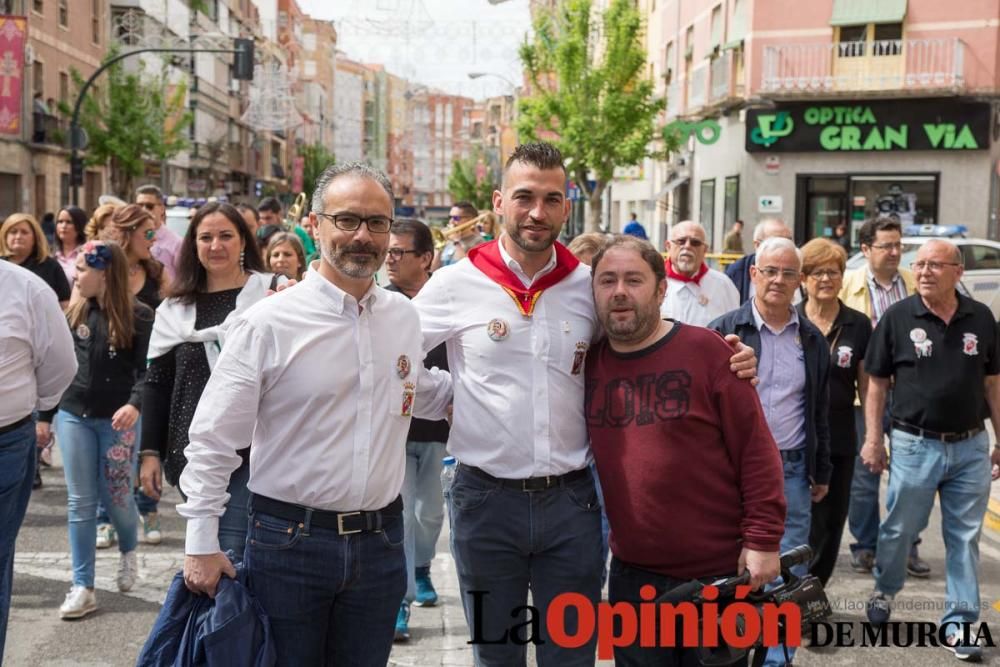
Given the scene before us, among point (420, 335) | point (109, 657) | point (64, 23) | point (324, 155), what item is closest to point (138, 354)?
point (109, 657)

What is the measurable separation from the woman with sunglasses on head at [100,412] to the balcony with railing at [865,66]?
24334mm

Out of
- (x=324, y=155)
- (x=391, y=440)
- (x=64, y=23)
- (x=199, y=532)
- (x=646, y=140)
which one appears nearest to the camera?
(x=199, y=532)

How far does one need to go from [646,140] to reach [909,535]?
29.4m

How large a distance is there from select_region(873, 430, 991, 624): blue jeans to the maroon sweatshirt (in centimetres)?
237

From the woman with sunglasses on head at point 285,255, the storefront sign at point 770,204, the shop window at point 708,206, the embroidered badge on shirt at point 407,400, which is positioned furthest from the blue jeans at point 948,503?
the shop window at point 708,206

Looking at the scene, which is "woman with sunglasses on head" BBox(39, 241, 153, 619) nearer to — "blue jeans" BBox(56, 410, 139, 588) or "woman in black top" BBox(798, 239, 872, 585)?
"blue jeans" BBox(56, 410, 139, 588)

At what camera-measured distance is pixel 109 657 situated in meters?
5.31

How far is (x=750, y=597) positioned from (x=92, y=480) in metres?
3.75

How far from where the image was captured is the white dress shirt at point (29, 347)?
14.6 ft

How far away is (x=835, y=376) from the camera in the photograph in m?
6.21

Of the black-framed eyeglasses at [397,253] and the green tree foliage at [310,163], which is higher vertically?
the green tree foliage at [310,163]

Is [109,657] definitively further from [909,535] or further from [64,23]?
[64,23]

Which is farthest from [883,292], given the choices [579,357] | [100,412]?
[100,412]

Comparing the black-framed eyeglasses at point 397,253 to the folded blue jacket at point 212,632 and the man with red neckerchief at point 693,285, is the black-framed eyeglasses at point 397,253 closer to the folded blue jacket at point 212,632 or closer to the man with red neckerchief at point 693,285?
the man with red neckerchief at point 693,285
